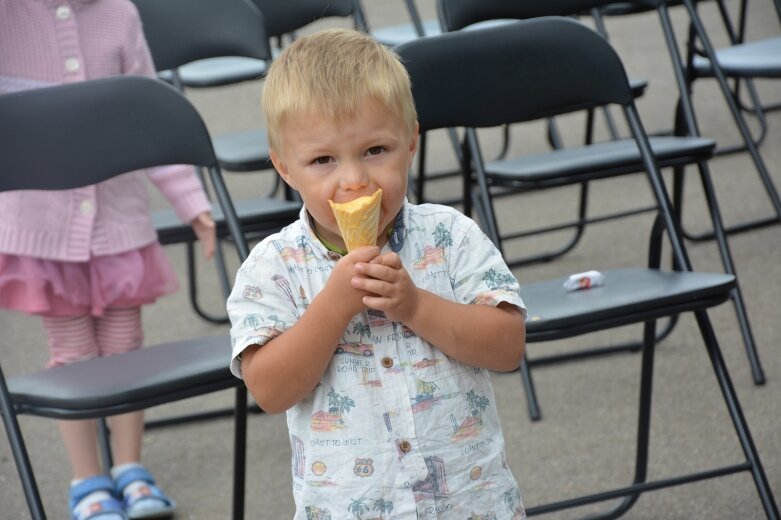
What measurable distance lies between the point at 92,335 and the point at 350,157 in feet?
4.66

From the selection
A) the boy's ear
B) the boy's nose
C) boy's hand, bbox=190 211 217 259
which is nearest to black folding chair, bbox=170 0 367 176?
boy's hand, bbox=190 211 217 259

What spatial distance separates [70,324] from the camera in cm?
273

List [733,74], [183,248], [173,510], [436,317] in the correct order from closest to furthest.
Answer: [436,317], [173,510], [733,74], [183,248]

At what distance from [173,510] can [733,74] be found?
2145 millimetres

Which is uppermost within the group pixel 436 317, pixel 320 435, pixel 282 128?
pixel 282 128

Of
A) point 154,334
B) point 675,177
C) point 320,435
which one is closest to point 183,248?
point 154,334

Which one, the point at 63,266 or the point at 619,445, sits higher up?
the point at 63,266

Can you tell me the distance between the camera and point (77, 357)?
8.99 feet

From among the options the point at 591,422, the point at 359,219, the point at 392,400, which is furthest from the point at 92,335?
the point at 359,219

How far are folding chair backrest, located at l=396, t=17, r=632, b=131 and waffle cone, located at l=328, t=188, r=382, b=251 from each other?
1083mm

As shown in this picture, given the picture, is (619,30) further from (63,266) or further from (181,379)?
(181,379)

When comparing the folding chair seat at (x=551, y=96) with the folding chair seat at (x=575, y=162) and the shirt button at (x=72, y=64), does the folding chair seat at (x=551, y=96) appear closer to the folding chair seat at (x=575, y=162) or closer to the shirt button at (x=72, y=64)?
the folding chair seat at (x=575, y=162)

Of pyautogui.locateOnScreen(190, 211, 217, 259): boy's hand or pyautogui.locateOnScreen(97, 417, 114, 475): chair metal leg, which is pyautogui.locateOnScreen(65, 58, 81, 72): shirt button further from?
pyautogui.locateOnScreen(97, 417, 114, 475): chair metal leg

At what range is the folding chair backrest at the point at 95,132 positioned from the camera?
234 centimetres
